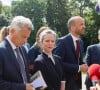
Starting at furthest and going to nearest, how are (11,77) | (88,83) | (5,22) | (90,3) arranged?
(90,3) → (5,22) → (88,83) → (11,77)

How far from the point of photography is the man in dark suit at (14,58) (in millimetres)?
4930

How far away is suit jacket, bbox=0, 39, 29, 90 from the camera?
491 cm

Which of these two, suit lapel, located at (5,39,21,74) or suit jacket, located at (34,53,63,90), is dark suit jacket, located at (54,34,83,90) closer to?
suit jacket, located at (34,53,63,90)

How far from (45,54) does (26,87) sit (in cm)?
115

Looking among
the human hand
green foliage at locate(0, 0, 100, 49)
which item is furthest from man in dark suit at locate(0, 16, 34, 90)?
green foliage at locate(0, 0, 100, 49)

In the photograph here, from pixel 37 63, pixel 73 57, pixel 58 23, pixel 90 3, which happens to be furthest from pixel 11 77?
pixel 90 3

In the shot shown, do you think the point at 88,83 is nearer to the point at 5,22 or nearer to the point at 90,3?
the point at 5,22

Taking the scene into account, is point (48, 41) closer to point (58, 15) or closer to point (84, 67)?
point (84, 67)

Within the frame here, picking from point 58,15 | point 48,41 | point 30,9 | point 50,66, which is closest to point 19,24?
point 48,41

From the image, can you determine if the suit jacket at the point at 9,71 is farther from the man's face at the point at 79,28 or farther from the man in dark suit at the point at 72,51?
the man's face at the point at 79,28

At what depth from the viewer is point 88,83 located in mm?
7059

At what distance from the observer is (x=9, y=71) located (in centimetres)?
495

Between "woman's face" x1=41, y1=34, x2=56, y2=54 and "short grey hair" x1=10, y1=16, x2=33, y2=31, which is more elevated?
"short grey hair" x1=10, y1=16, x2=33, y2=31

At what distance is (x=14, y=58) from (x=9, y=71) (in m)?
0.18
